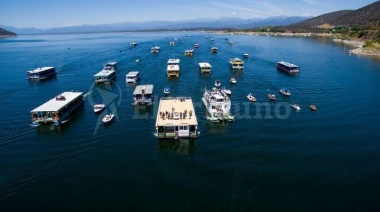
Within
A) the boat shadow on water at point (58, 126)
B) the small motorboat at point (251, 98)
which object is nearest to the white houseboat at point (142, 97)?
the boat shadow on water at point (58, 126)

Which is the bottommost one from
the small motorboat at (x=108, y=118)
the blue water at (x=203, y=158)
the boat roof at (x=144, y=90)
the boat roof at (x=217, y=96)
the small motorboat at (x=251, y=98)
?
the blue water at (x=203, y=158)

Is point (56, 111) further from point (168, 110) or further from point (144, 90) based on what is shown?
point (168, 110)

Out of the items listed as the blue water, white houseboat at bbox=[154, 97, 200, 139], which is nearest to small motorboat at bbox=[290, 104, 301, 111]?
the blue water

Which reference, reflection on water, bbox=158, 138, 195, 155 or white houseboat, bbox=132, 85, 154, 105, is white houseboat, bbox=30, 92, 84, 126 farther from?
reflection on water, bbox=158, 138, 195, 155

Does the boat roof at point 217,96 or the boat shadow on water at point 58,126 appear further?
the boat roof at point 217,96

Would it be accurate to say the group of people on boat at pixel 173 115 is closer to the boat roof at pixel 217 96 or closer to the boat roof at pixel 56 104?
the boat roof at pixel 217 96

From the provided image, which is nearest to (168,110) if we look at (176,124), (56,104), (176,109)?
(176,109)
